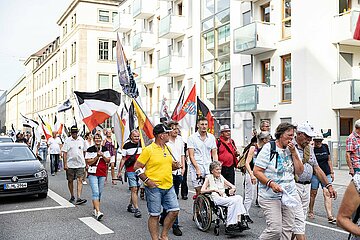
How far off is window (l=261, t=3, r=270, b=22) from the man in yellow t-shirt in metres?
18.9

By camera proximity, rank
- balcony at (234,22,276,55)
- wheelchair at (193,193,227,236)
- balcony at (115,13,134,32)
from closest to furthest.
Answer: wheelchair at (193,193,227,236) < balcony at (234,22,276,55) < balcony at (115,13,134,32)

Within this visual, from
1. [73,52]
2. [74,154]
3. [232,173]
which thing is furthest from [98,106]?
[73,52]

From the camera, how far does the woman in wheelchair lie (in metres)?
7.34

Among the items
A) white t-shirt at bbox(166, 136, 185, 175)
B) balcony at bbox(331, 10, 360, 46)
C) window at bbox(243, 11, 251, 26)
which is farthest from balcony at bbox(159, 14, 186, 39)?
white t-shirt at bbox(166, 136, 185, 175)

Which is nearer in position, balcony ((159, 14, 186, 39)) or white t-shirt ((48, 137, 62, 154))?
white t-shirt ((48, 137, 62, 154))

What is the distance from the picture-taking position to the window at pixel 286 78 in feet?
73.9

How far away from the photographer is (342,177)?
55.0 feet

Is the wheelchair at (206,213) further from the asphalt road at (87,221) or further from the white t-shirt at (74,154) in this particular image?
the white t-shirt at (74,154)

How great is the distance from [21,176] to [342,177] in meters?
11.4

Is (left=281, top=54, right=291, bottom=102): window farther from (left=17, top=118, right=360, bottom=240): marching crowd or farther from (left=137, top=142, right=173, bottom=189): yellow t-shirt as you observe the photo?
(left=137, top=142, right=173, bottom=189): yellow t-shirt

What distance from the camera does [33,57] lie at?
94.4 metres

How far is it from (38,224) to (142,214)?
207cm

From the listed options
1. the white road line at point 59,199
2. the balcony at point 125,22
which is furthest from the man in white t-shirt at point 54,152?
the balcony at point 125,22

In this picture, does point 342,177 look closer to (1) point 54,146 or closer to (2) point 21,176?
(1) point 54,146
